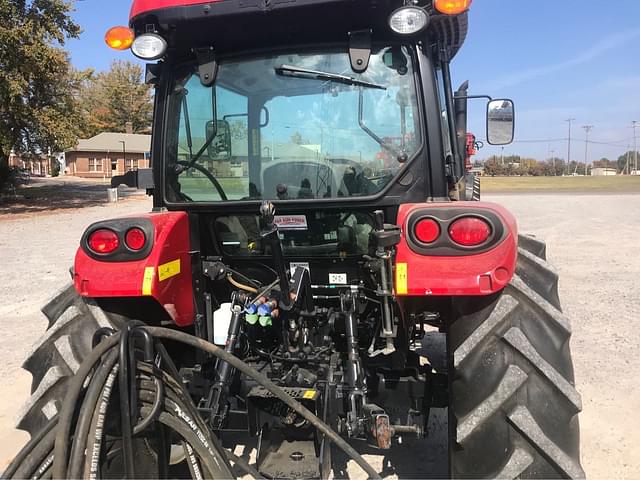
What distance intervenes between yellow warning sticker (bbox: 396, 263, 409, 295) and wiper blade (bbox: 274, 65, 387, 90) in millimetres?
941

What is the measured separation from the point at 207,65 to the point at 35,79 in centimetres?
2170

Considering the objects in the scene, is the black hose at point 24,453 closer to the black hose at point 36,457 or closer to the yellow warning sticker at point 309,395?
the black hose at point 36,457

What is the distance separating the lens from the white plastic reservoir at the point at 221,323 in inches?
117

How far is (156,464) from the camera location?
213cm

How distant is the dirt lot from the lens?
3.20 meters

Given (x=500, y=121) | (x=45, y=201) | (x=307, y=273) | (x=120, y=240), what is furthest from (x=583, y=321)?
(x=45, y=201)

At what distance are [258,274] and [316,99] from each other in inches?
39.2

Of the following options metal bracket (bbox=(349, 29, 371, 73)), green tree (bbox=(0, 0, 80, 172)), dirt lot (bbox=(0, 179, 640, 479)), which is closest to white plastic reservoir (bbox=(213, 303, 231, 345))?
dirt lot (bbox=(0, 179, 640, 479))

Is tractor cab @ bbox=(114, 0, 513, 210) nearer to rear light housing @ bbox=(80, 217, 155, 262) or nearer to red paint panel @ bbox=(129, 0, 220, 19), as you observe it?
red paint panel @ bbox=(129, 0, 220, 19)

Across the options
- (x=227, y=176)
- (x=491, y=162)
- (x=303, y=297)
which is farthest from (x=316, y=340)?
(x=491, y=162)

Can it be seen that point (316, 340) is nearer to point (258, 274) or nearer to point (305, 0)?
point (258, 274)

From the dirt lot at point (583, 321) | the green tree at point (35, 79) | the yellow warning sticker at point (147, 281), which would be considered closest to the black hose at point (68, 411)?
the yellow warning sticker at point (147, 281)

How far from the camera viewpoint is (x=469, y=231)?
223cm

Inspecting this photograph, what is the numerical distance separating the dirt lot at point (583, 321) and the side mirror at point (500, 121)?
6.40 feet
